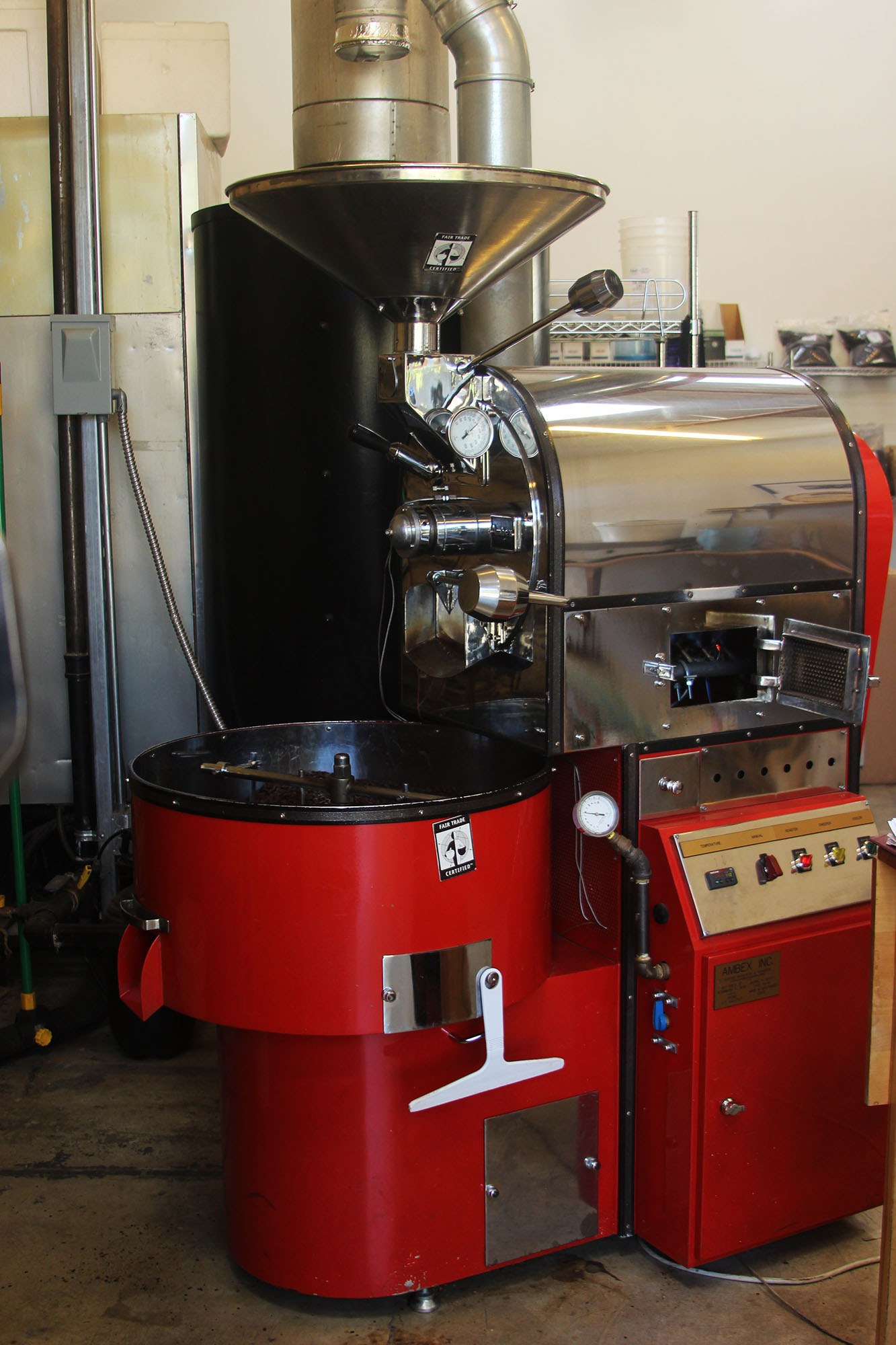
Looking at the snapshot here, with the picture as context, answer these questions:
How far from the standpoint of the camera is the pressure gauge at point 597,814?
5.97 feet

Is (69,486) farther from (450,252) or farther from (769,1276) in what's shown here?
(769,1276)

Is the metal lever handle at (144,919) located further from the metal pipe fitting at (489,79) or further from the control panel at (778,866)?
the metal pipe fitting at (489,79)

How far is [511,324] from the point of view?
2467 mm

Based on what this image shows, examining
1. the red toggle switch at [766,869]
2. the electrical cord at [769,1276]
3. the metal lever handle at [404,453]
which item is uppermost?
the metal lever handle at [404,453]

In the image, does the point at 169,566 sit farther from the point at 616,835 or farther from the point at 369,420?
the point at 616,835

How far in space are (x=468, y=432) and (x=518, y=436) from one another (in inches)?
3.0

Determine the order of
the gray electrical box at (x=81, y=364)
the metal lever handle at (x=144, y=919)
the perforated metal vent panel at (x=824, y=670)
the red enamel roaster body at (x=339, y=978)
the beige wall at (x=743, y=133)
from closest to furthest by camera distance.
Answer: the red enamel roaster body at (x=339, y=978)
the metal lever handle at (x=144, y=919)
the perforated metal vent panel at (x=824, y=670)
the gray electrical box at (x=81, y=364)
the beige wall at (x=743, y=133)

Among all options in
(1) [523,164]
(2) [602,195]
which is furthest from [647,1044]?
(1) [523,164]

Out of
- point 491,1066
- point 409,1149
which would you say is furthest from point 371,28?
point 409,1149

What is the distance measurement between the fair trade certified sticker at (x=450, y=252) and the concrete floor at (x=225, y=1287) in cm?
157

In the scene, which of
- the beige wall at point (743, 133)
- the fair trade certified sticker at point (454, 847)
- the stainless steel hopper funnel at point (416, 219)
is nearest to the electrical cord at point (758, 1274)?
the fair trade certified sticker at point (454, 847)

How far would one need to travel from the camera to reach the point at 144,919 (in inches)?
69.6

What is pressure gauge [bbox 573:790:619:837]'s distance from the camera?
1818 mm

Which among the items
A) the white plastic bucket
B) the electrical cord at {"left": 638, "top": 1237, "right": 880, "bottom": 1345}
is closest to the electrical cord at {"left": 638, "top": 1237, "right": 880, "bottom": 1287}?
the electrical cord at {"left": 638, "top": 1237, "right": 880, "bottom": 1345}
